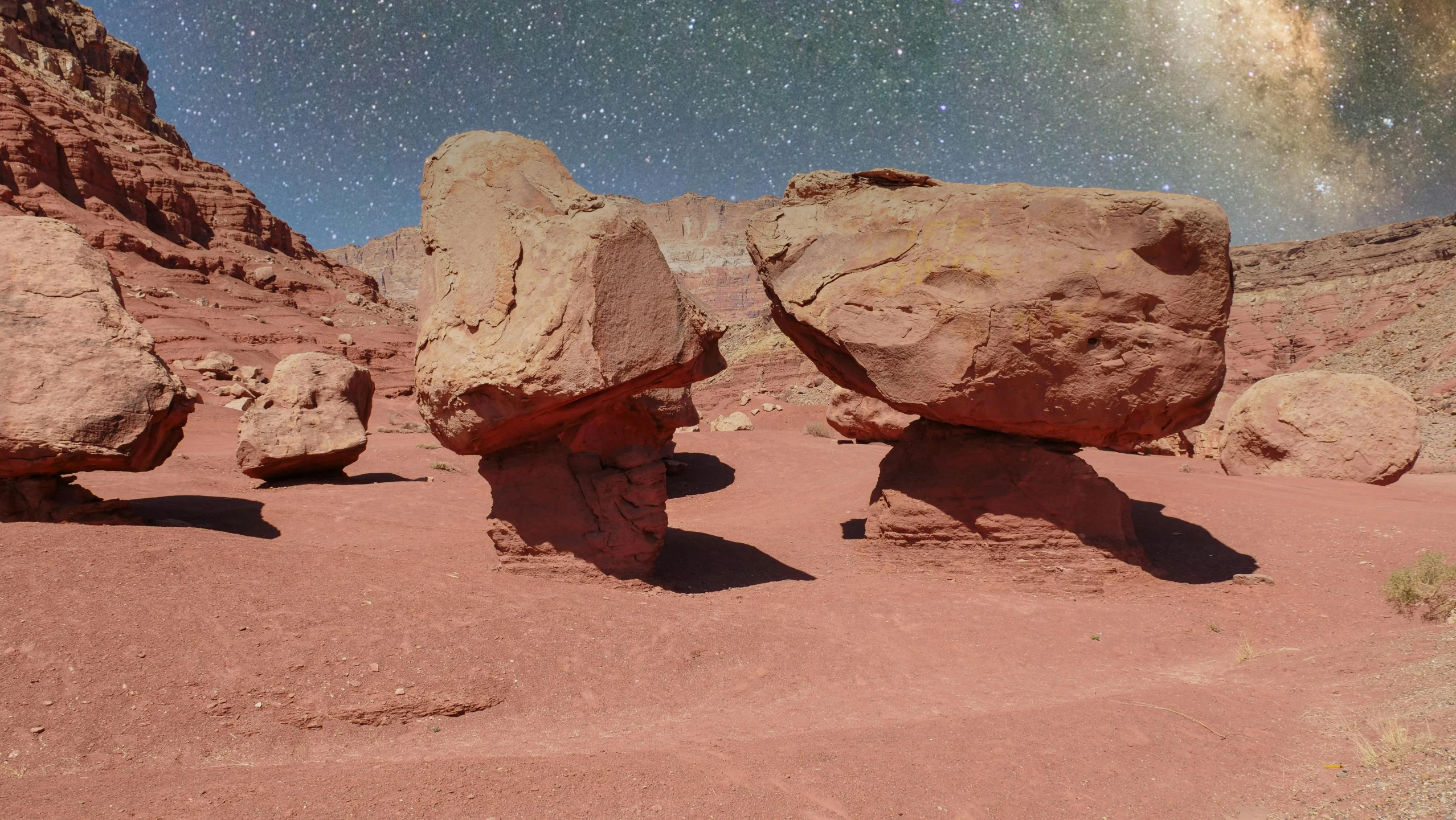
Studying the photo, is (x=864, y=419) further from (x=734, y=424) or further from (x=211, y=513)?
(x=211, y=513)

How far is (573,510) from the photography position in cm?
686

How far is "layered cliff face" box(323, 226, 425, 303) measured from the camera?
154875 mm

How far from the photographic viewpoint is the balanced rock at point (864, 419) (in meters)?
16.7

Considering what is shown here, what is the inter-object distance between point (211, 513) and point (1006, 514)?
330 inches

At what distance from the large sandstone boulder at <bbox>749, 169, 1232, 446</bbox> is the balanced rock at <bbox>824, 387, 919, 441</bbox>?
8466mm

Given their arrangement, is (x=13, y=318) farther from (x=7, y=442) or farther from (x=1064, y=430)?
(x=1064, y=430)

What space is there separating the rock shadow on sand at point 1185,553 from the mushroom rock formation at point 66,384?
31.8 ft

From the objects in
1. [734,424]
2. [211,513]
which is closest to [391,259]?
[734,424]

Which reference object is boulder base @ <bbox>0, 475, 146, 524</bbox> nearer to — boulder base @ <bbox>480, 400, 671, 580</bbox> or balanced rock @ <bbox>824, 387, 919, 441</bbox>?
boulder base @ <bbox>480, 400, 671, 580</bbox>

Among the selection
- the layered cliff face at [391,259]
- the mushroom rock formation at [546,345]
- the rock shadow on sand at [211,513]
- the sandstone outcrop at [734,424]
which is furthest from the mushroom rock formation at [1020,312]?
the layered cliff face at [391,259]

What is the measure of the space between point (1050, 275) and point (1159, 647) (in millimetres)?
3340

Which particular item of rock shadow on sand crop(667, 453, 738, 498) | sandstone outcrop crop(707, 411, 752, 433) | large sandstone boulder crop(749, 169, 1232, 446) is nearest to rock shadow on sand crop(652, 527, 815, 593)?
large sandstone boulder crop(749, 169, 1232, 446)

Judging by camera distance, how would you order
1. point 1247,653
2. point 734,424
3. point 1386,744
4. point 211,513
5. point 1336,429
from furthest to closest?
point 734,424
point 1336,429
point 211,513
point 1247,653
point 1386,744

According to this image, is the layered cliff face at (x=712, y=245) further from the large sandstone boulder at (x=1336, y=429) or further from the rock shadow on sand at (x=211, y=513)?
the rock shadow on sand at (x=211, y=513)
